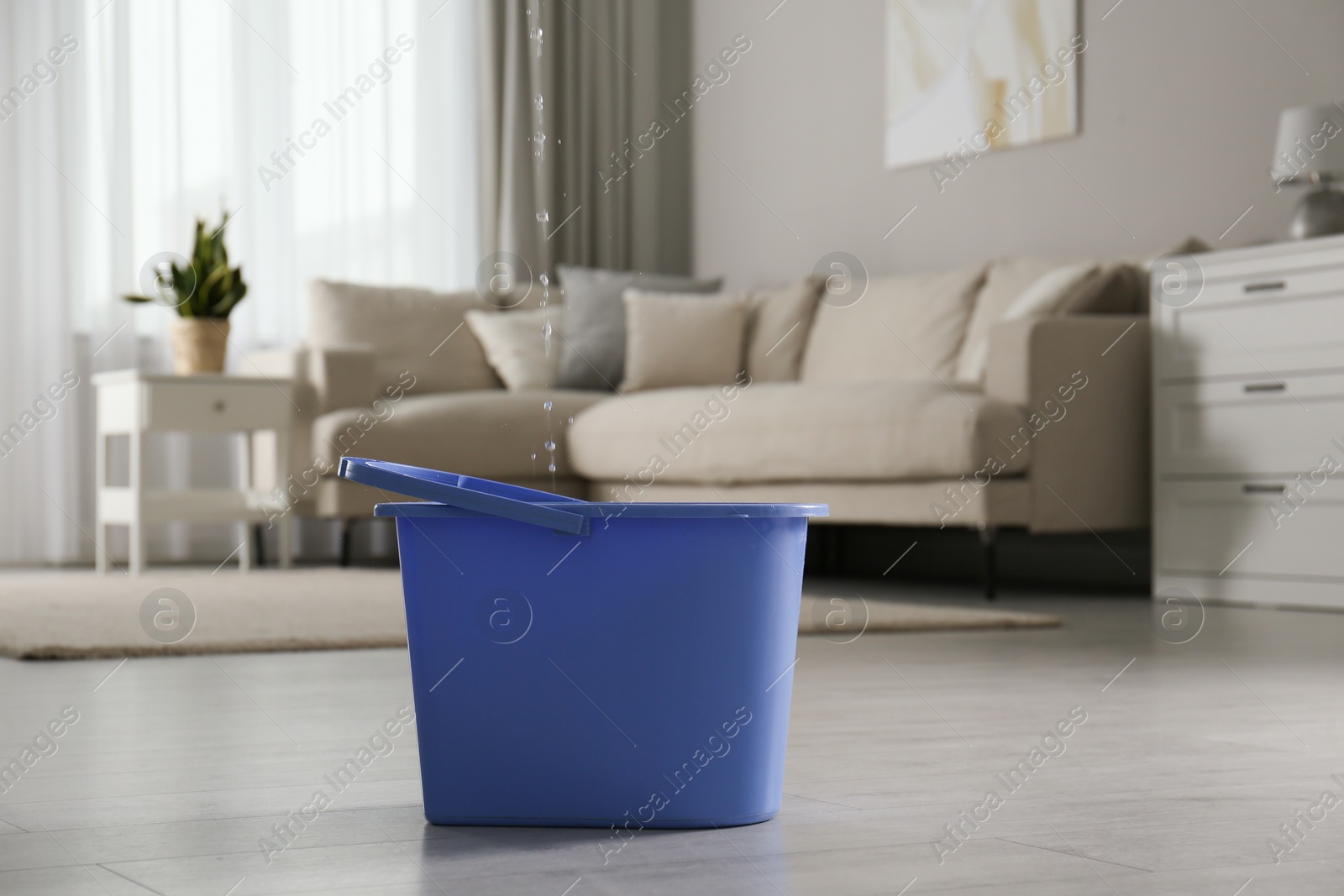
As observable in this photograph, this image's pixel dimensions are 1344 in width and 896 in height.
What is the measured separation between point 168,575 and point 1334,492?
277cm

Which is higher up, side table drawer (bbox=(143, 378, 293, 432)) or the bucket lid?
the bucket lid

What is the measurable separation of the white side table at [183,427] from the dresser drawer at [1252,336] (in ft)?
7.55

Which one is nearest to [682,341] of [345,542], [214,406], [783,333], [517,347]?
[783,333]

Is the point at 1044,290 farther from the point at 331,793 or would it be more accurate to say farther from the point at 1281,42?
the point at 331,793

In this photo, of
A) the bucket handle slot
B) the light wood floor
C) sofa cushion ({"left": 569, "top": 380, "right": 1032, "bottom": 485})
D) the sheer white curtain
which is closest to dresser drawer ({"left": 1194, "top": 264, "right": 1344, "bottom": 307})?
sofa cushion ({"left": 569, "top": 380, "right": 1032, "bottom": 485})

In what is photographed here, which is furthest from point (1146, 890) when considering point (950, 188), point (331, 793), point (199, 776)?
point (950, 188)

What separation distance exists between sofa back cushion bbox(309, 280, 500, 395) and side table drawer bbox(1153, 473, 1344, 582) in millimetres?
2247

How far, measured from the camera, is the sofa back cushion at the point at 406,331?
4.62 metres

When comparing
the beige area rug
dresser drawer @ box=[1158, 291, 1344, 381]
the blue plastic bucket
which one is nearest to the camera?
the blue plastic bucket

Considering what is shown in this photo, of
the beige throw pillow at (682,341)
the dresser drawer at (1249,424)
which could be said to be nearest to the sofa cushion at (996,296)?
the dresser drawer at (1249,424)

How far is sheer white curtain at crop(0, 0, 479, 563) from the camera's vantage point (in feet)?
15.2

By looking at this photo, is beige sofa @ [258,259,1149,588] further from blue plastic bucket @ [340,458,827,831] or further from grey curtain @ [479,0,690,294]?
blue plastic bucket @ [340,458,827,831]

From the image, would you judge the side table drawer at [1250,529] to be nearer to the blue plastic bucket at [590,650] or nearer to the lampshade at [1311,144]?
the lampshade at [1311,144]

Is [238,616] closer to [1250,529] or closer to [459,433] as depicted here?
[459,433]
